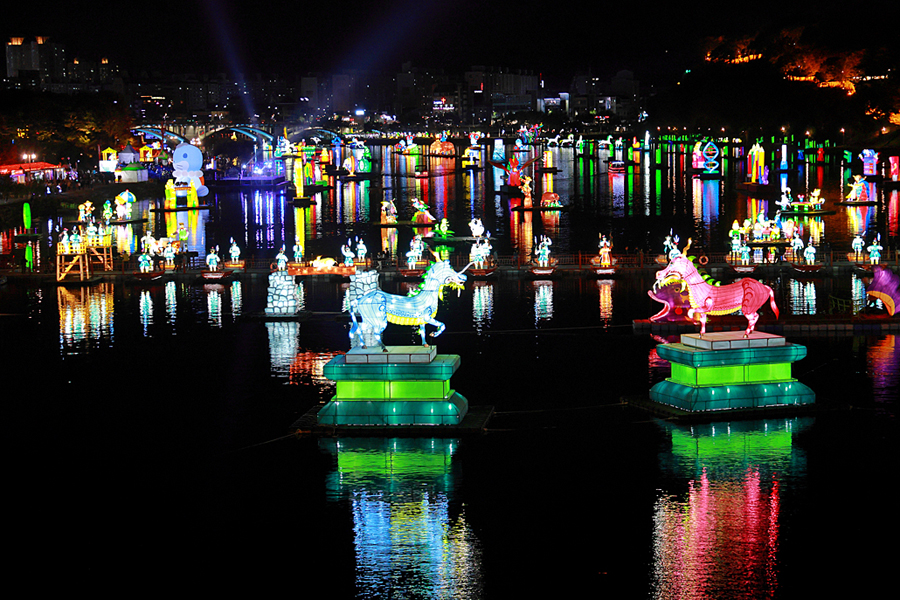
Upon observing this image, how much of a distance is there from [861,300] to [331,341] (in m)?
16.6

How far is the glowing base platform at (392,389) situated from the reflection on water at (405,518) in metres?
0.61

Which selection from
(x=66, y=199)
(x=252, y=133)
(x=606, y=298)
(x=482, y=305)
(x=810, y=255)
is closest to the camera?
(x=482, y=305)

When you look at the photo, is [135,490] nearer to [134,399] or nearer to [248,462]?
[248,462]

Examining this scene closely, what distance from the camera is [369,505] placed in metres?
18.2

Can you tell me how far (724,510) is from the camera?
695 inches

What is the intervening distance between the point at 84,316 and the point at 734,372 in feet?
69.1

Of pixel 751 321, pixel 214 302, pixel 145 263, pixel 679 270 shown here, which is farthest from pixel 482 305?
pixel 145 263

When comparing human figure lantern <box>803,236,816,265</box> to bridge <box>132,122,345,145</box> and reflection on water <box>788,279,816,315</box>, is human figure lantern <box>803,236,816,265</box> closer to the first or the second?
reflection on water <box>788,279,816,315</box>

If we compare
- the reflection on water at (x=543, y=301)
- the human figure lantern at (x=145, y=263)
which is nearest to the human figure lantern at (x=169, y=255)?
the human figure lantern at (x=145, y=263)

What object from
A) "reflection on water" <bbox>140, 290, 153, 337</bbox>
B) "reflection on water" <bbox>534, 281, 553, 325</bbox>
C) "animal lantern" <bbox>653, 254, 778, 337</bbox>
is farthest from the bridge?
"animal lantern" <bbox>653, 254, 778, 337</bbox>

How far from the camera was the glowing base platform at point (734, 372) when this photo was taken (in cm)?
2258

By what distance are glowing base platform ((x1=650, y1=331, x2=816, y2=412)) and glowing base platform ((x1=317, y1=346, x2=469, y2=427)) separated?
4.52m

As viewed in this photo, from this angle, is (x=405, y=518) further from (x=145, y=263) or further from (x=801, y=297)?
(x=145, y=263)

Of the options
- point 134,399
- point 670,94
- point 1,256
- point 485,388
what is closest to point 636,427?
point 485,388
